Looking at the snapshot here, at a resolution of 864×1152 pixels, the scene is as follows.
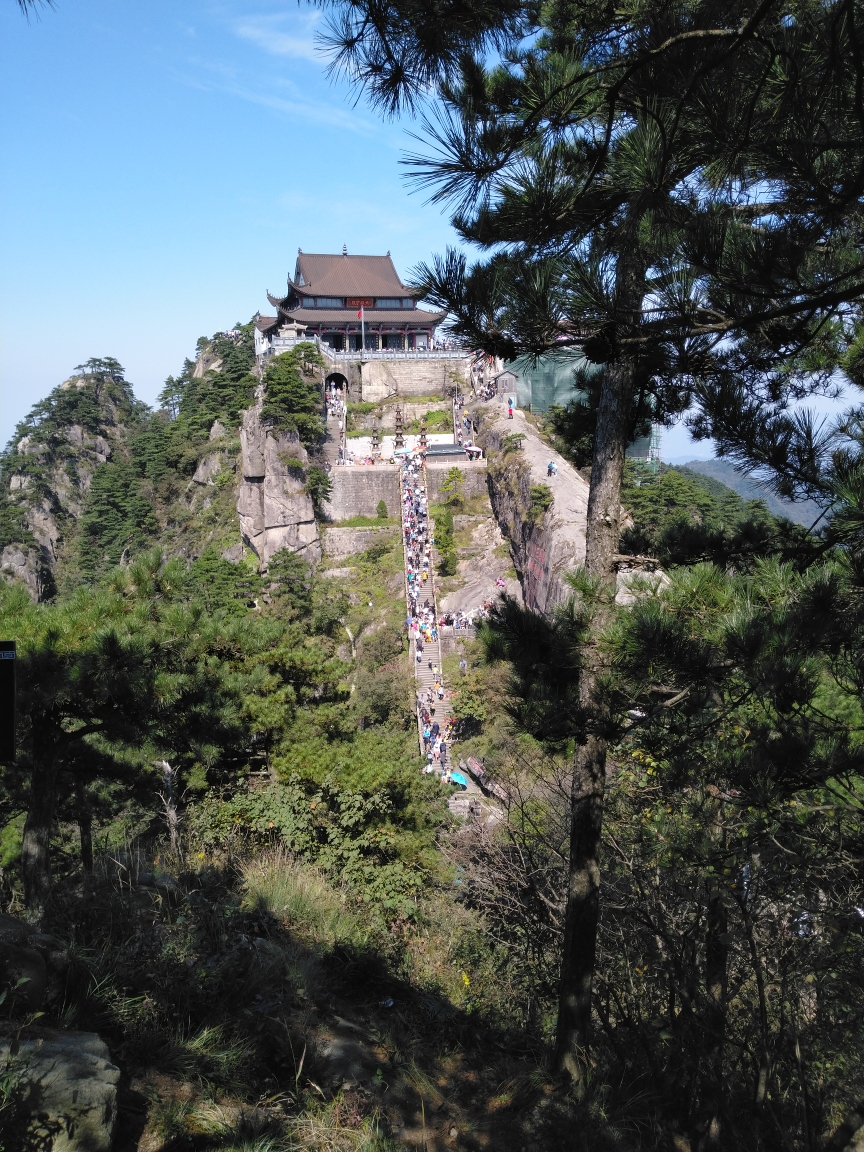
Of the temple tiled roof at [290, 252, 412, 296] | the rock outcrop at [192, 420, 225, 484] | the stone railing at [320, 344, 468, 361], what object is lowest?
the rock outcrop at [192, 420, 225, 484]

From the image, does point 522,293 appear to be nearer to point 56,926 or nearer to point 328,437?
point 56,926

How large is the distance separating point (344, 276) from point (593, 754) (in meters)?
32.3

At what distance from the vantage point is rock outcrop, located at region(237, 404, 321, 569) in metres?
26.5

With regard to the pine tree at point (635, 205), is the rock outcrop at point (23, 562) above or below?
below

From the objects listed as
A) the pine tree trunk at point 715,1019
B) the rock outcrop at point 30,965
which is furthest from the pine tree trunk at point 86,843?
the pine tree trunk at point 715,1019

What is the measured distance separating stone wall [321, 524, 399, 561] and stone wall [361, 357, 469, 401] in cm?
658

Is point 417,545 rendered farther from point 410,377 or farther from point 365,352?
Answer: point 365,352

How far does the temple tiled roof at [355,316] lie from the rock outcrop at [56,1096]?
105 feet

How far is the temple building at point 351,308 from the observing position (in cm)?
3275

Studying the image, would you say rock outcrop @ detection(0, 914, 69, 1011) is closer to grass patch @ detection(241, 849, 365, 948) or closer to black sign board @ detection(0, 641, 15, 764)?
black sign board @ detection(0, 641, 15, 764)

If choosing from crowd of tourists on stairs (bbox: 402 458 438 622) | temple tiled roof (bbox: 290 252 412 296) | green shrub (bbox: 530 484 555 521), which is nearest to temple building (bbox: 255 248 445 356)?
temple tiled roof (bbox: 290 252 412 296)

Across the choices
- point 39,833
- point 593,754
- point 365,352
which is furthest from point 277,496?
point 593,754

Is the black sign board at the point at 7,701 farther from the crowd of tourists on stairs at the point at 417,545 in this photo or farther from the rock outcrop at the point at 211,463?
the rock outcrop at the point at 211,463

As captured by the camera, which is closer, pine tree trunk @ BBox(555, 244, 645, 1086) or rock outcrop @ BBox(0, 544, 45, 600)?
pine tree trunk @ BBox(555, 244, 645, 1086)
